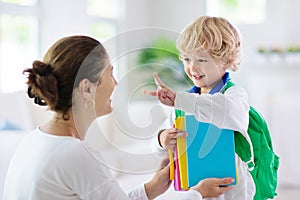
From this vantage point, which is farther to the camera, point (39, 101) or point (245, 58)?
point (245, 58)

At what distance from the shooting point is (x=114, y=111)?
1.19 metres

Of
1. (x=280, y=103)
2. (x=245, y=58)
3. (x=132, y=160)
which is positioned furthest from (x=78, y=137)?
(x=245, y=58)

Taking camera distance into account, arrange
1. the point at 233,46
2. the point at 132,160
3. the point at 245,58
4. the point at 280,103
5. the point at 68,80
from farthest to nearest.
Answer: the point at 245,58
the point at 280,103
the point at 233,46
the point at 68,80
the point at 132,160

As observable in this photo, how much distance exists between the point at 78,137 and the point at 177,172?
0.85 ft

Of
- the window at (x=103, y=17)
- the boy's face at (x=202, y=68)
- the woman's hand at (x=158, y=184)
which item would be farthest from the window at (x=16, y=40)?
the boy's face at (x=202, y=68)

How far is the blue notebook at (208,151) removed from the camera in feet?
3.78

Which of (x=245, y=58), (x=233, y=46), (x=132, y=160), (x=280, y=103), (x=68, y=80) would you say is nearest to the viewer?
(x=132, y=160)

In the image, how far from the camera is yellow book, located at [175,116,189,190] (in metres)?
1.16

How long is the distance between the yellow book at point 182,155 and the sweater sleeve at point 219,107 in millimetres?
31

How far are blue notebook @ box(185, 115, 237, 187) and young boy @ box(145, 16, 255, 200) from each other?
19mm

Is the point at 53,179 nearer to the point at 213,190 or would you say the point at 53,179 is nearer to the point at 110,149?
the point at 110,149

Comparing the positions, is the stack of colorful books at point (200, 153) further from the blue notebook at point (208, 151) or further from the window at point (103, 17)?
the window at point (103, 17)

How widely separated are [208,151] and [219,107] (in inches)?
4.4

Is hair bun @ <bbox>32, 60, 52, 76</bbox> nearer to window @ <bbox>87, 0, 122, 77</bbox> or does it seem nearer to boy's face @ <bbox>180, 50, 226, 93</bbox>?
boy's face @ <bbox>180, 50, 226, 93</bbox>
